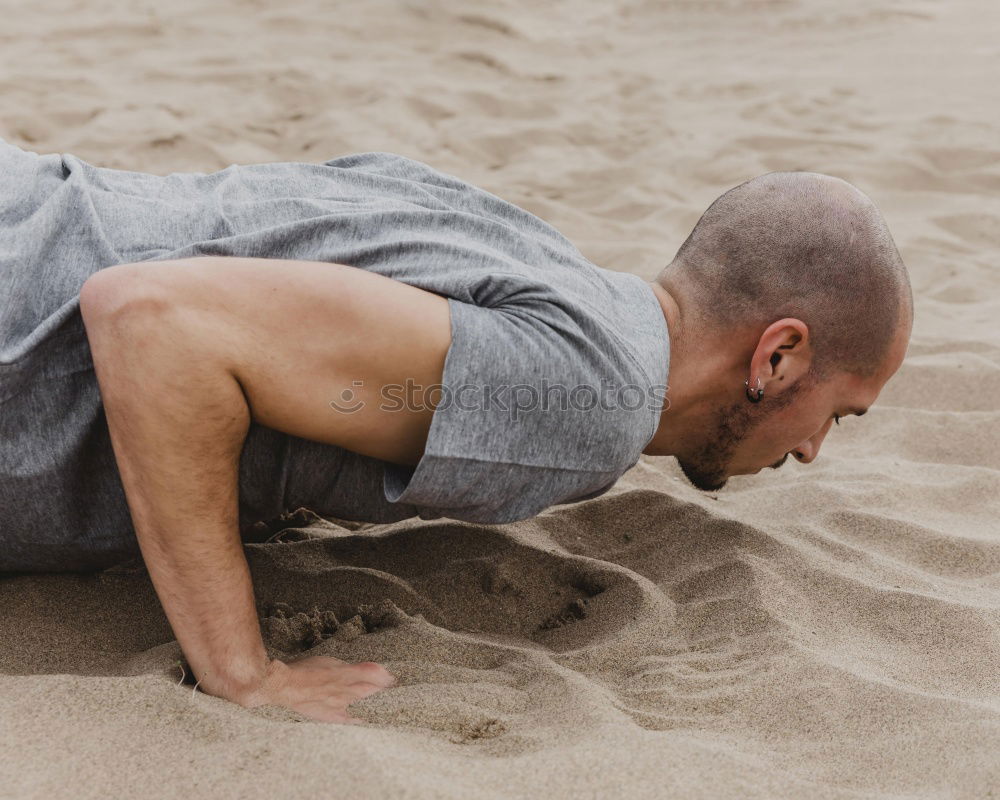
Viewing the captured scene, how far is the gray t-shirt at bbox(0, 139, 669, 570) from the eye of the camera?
157cm

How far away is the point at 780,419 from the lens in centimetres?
201

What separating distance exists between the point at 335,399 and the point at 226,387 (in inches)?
5.9

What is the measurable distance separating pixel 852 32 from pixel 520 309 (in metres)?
5.75

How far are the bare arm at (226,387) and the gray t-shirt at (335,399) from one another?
0.25ft

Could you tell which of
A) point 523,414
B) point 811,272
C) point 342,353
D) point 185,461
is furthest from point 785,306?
point 185,461

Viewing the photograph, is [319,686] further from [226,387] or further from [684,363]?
[684,363]

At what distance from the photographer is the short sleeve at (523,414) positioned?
1.54 metres

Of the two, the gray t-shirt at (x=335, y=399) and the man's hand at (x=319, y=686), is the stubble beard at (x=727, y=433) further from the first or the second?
the man's hand at (x=319, y=686)

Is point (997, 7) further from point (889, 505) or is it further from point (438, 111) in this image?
point (889, 505)

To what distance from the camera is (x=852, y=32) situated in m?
6.54

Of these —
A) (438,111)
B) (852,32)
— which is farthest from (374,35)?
(852,32)

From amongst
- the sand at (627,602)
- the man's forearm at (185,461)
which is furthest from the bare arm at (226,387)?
the sand at (627,602)

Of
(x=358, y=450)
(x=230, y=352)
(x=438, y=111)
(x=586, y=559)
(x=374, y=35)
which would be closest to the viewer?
(x=230, y=352)

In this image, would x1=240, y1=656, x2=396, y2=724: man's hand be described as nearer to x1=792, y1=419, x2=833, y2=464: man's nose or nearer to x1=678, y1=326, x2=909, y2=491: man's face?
x1=678, y1=326, x2=909, y2=491: man's face
